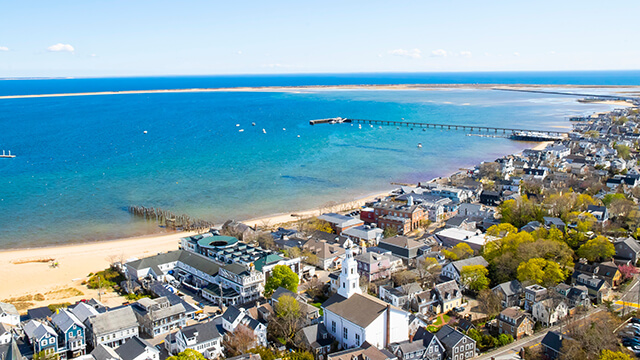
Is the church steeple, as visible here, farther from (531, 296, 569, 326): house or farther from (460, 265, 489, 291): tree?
(531, 296, 569, 326): house

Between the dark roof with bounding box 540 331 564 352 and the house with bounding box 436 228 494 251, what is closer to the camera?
the dark roof with bounding box 540 331 564 352

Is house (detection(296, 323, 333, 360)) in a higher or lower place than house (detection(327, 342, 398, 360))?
lower

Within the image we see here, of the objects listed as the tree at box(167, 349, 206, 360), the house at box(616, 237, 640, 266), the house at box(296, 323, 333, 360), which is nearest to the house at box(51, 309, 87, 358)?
the tree at box(167, 349, 206, 360)

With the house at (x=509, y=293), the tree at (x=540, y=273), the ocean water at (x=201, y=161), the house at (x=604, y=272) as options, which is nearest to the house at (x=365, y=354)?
the house at (x=509, y=293)

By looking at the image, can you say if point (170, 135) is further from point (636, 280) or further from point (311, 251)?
point (636, 280)

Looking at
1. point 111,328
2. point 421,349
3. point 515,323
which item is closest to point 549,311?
point 515,323

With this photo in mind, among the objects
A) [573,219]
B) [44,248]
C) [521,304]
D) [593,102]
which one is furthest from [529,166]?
[593,102]
